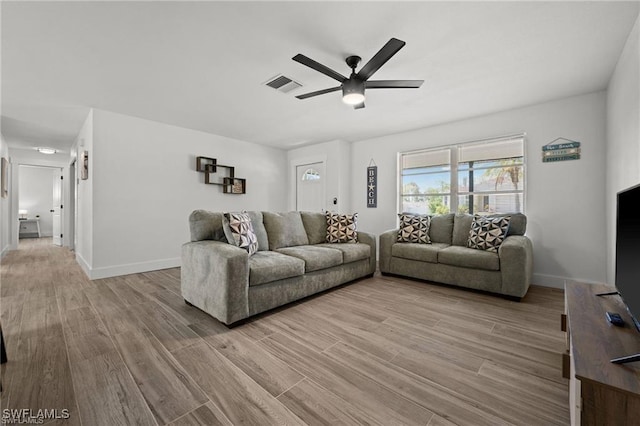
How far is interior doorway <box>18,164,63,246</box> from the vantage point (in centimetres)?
812

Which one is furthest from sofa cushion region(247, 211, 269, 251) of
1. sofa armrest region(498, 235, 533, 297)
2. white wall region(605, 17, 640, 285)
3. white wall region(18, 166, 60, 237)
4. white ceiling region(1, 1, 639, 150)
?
white wall region(18, 166, 60, 237)

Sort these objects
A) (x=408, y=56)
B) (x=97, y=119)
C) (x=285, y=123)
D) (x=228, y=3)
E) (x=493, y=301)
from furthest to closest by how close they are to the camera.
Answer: (x=285, y=123)
(x=97, y=119)
(x=493, y=301)
(x=408, y=56)
(x=228, y=3)

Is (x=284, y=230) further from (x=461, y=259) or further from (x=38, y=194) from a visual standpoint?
(x=38, y=194)

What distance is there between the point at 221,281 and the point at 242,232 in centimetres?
60

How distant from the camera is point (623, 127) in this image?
2.36 metres

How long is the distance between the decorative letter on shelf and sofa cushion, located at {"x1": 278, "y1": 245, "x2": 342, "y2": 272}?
8.07 ft

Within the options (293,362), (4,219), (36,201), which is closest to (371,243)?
(293,362)

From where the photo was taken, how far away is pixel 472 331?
2.08 m

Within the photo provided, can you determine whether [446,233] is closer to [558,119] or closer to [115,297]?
[558,119]

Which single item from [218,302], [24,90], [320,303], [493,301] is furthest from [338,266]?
[24,90]

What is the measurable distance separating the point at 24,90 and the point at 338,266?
13.4 ft

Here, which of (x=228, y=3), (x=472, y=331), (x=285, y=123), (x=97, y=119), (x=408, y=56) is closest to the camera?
(x=228, y=3)

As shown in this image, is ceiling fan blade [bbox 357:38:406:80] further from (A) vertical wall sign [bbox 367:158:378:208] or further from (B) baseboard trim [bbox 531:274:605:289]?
(B) baseboard trim [bbox 531:274:605:289]

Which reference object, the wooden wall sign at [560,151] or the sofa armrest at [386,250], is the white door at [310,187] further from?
the wooden wall sign at [560,151]
